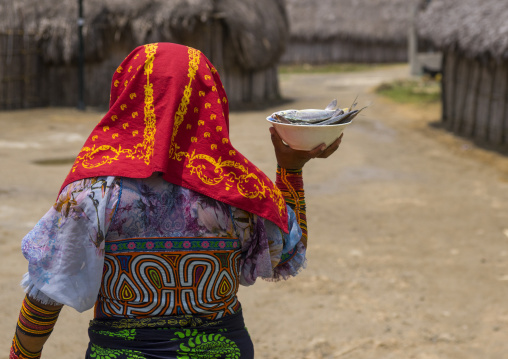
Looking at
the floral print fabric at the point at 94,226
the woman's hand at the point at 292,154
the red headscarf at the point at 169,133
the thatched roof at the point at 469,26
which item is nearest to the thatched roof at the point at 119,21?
the thatched roof at the point at 469,26

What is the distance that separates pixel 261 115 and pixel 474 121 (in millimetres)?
3921

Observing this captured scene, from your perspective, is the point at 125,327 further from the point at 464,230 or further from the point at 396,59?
the point at 396,59

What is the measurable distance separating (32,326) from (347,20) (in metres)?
24.6

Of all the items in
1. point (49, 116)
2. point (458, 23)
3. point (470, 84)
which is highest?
point (458, 23)

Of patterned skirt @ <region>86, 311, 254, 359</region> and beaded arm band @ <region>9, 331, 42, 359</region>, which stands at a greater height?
patterned skirt @ <region>86, 311, 254, 359</region>

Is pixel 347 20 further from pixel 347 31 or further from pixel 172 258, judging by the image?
pixel 172 258

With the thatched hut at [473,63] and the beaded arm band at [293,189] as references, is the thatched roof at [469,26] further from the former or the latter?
the beaded arm band at [293,189]

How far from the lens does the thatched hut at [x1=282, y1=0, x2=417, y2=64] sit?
82.2 ft

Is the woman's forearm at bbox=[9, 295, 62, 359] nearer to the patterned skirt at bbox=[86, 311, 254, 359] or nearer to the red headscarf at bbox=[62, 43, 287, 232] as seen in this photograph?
the patterned skirt at bbox=[86, 311, 254, 359]

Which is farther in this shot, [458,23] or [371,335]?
[458,23]

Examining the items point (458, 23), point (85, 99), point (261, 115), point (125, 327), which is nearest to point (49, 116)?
point (85, 99)

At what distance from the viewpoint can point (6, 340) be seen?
145 inches

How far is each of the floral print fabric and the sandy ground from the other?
7.19 ft

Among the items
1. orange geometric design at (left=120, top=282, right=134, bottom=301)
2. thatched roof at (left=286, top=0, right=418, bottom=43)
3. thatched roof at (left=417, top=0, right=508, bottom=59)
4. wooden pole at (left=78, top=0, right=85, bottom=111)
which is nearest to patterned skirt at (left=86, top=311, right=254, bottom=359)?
orange geometric design at (left=120, top=282, right=134, bottom=301)
